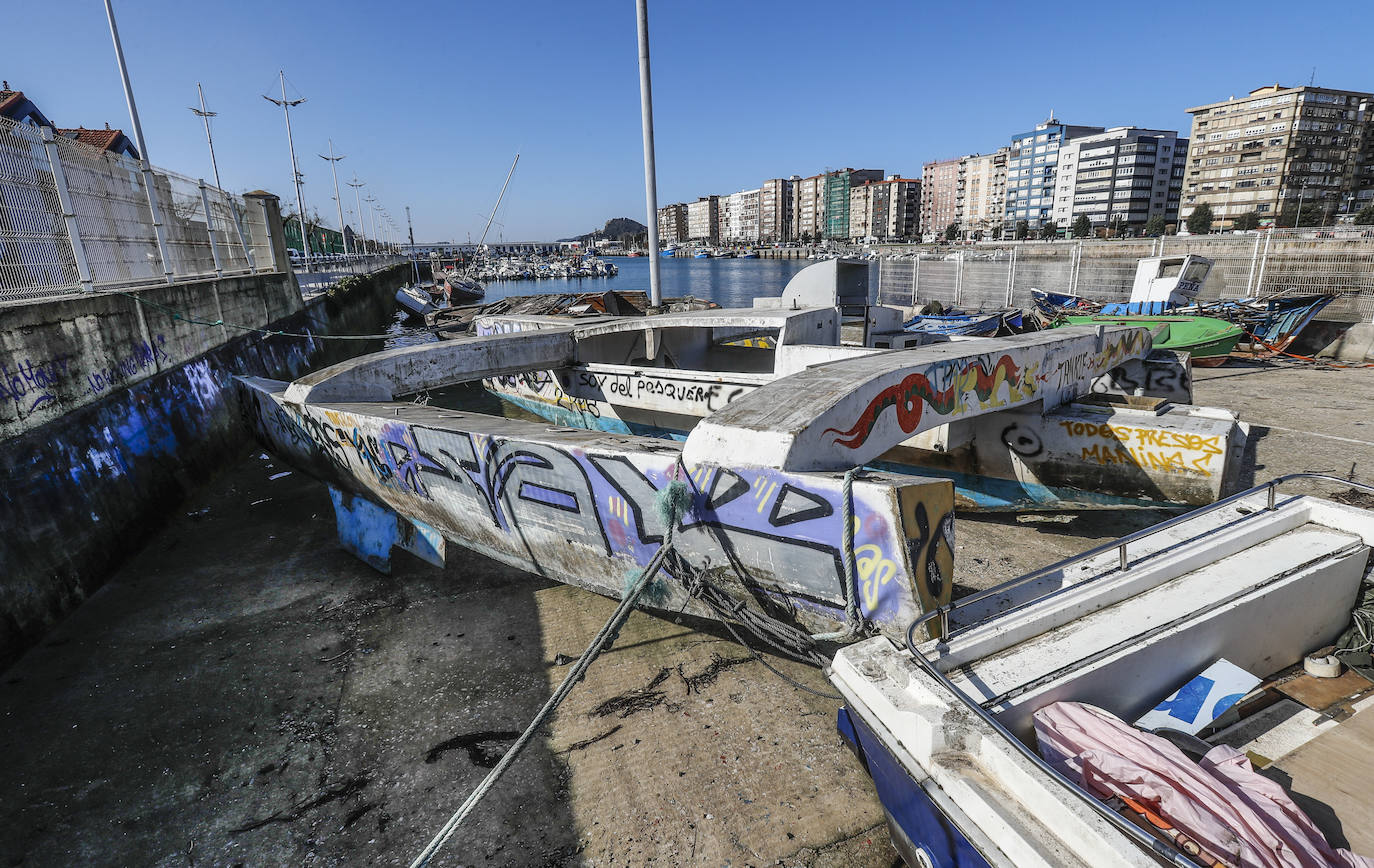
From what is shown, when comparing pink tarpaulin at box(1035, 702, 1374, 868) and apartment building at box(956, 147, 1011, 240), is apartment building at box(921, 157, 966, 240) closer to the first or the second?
apartment building at box(956, 147, 1011, 240)

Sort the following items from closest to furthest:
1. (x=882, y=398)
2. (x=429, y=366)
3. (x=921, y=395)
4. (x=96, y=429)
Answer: (x=882, y=398)
(x=921, y=395)
(x=96, y=429)
(x=429, y=366)

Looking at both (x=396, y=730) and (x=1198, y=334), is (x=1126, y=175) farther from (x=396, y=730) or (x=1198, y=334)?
(x=396, y=730)

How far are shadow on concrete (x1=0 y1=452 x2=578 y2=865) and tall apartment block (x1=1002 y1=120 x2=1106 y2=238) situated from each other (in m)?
135

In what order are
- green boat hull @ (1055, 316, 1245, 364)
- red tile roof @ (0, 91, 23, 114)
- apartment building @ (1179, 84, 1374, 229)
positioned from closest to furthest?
green boat hull @ (1055, 316, 1245, 364), red tile roof @ (0, 91, 23, 114), apartment building @ (1179, 84, 1374, 229)

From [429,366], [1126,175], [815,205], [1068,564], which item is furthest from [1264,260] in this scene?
[815,205]

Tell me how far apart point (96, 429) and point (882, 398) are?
8841 millimetres

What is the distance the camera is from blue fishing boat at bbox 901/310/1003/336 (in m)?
17.2

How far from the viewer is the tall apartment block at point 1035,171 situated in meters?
124

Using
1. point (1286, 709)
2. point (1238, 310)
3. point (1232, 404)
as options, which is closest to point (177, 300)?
point (1286, 709)

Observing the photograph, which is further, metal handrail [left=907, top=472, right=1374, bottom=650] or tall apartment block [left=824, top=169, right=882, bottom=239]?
tall apartment block [left=824, top=169, right=882, bottom=239]

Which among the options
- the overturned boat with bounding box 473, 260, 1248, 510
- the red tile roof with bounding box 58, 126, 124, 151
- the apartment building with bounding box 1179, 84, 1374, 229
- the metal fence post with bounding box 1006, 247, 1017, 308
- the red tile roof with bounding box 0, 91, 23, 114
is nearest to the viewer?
the overturned boat with bounding box 473, 260, 1248, 510

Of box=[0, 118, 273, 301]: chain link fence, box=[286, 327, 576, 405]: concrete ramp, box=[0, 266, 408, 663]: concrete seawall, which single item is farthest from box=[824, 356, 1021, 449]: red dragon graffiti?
box=[0, 118, 273, 301]: chain link fence

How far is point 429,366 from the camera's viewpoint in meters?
9.30

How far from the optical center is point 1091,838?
6.82 ft
